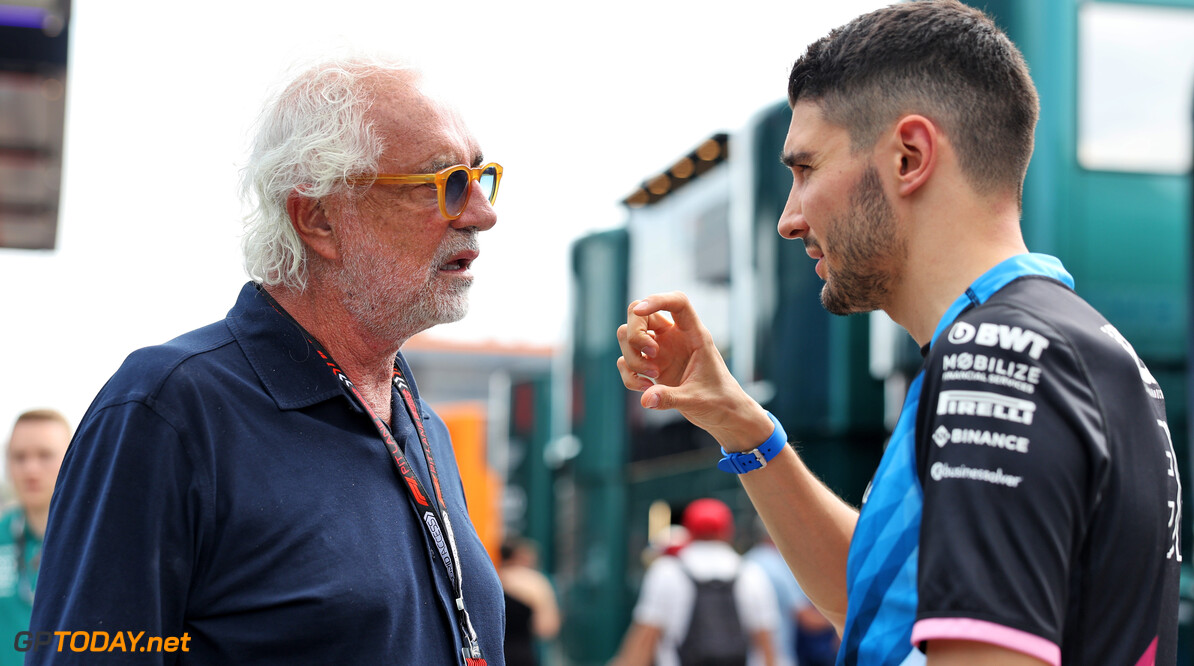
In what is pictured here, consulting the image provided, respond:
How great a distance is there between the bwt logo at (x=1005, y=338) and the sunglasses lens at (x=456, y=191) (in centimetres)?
97

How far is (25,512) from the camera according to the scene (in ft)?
13.7

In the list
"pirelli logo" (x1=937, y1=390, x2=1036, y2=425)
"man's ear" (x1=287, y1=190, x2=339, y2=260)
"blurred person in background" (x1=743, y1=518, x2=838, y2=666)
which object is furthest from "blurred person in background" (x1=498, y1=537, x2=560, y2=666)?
"pirelli logo" (x1=937, y1=390, x2=1036, y2=425)

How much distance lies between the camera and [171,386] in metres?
1.62

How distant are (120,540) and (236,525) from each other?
0.15 meters

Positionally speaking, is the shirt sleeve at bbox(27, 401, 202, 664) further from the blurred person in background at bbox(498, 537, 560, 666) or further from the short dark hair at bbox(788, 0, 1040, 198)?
the blurred person in background at bbox(498, 537, 560, 666)

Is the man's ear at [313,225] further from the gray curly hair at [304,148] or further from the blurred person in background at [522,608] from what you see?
the blurred person in background at [522,608]

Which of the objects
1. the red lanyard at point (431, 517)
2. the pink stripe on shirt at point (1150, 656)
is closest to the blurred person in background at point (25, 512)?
the red lanyard at point (431, 517)

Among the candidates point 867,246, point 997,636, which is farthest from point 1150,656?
point 867,246

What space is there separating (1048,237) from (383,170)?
4.37 meters

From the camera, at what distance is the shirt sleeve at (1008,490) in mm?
1209

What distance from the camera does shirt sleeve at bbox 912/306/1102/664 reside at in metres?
1.21

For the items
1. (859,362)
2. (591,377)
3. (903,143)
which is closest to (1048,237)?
(859,362)

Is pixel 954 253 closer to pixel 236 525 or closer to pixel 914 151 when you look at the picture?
pixel 914 151

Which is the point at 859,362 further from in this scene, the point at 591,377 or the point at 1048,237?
the point at 591,377
